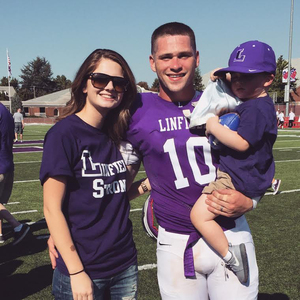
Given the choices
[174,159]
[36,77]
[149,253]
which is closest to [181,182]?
[174,159]

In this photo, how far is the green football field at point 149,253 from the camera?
4.06 meters

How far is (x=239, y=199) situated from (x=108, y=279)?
0.88m

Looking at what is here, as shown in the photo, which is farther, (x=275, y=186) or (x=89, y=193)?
(x=275, y=186)

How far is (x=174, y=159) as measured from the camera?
7.63 ft

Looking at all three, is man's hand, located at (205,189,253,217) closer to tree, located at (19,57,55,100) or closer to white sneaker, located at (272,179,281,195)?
white sneaker, located at (272,179,281,195)

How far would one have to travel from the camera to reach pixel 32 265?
4.74m

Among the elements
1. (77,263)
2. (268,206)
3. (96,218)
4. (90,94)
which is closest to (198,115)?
(90,94)

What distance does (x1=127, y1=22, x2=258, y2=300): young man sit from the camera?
2.21 meters

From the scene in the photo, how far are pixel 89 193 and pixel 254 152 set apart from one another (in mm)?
969

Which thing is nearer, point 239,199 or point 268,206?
point 239,199

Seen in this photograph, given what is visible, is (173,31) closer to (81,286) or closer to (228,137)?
(228,137)

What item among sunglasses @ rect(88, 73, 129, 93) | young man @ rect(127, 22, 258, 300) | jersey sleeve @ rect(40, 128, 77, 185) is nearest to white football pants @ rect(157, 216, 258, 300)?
young man @ rect(127, 22, 258, 300)

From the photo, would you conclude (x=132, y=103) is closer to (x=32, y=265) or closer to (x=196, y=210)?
(x=196, y=210)

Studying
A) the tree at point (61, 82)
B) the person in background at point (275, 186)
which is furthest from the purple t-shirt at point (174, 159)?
the tree at point (61, 82)
